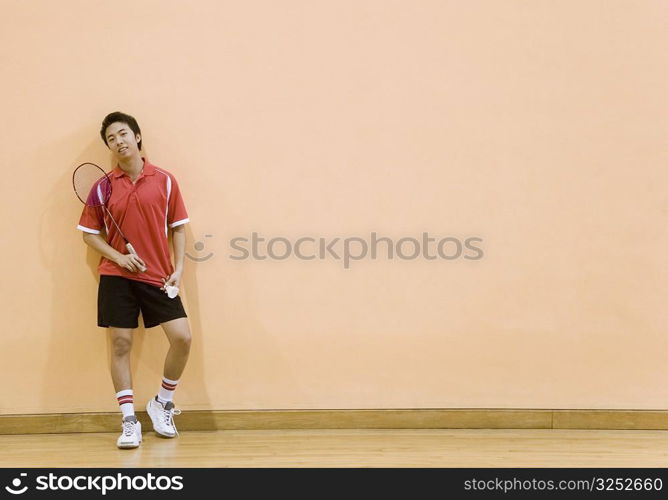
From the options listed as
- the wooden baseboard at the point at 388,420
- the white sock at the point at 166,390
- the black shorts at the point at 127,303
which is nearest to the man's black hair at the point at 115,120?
the black shorts at the point at 127,303

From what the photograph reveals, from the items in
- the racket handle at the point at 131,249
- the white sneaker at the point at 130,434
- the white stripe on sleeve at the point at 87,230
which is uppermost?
the white stripe on sleeve at the point at 87,230

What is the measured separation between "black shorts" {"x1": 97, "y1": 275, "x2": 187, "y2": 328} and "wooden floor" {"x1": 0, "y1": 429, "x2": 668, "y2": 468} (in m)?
0.57

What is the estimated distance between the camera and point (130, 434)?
11.3 feet

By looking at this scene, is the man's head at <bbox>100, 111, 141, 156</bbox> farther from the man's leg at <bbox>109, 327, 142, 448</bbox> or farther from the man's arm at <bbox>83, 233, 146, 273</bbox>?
the man's leg at <bbox>109, 327, 142, 448</bbox>

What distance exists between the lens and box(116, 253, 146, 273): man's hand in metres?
3.48

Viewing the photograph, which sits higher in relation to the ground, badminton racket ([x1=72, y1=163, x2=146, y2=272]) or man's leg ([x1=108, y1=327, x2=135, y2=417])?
badminton racket ([x1=72, y1=163, x2=146, y2=272])

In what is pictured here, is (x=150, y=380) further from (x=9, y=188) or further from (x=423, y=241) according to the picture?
(x=423, y=241)

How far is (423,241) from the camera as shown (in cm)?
374

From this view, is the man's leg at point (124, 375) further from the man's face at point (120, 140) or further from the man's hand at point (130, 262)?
the man's face at point (120, 140)

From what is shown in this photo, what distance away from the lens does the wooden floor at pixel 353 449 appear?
3.24 meters

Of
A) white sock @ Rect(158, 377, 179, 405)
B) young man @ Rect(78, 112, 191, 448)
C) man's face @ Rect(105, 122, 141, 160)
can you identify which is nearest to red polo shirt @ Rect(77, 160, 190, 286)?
young man @ Rect(78, 112, 191, 448)

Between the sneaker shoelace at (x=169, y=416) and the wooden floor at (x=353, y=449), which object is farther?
the sneaker shoelace at (x=169, y=416)

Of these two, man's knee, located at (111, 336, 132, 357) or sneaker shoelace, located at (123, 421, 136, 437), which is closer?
sneaker shoelace, located at (123, 421, 136, 437)

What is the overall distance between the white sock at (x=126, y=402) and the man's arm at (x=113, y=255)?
1.87ft
